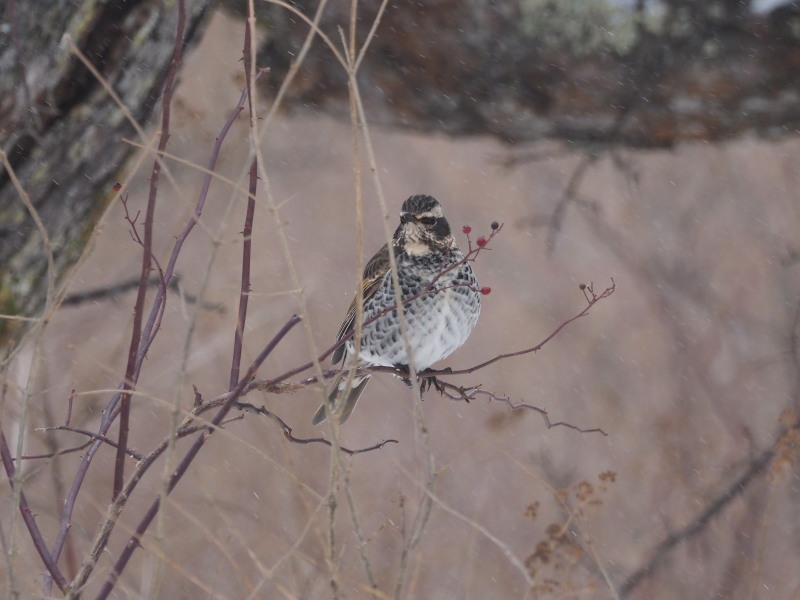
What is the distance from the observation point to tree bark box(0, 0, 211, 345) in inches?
96.4

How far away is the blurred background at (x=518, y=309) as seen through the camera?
331cm

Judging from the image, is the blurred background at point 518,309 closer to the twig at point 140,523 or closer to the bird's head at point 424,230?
the bird's head at point 424,230

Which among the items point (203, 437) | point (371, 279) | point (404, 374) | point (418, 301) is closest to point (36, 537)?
point (203, 437)

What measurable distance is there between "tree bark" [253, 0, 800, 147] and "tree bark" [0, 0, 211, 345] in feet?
2.70

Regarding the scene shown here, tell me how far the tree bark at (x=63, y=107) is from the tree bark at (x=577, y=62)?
0.82 m

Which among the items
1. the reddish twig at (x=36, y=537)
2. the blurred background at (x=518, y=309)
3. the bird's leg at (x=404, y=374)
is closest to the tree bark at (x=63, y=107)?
the blurred background at (x=518, y=309)

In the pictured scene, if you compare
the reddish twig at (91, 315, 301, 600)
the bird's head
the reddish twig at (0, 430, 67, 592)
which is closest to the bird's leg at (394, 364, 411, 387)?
the bird's head

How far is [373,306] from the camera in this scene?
2732 millimetres

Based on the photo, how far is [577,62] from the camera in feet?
10.9

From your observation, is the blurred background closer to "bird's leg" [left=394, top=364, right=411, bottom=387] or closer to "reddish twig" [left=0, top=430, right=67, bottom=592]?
"bird's leg" [left=394, top=364, right=411, bottom=387]

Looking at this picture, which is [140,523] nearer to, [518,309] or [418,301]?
[418,301]

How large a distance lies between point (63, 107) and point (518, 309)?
303cm

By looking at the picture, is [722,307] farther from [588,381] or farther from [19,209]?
[19,209]

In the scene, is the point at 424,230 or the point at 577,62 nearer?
the point at 424,230
